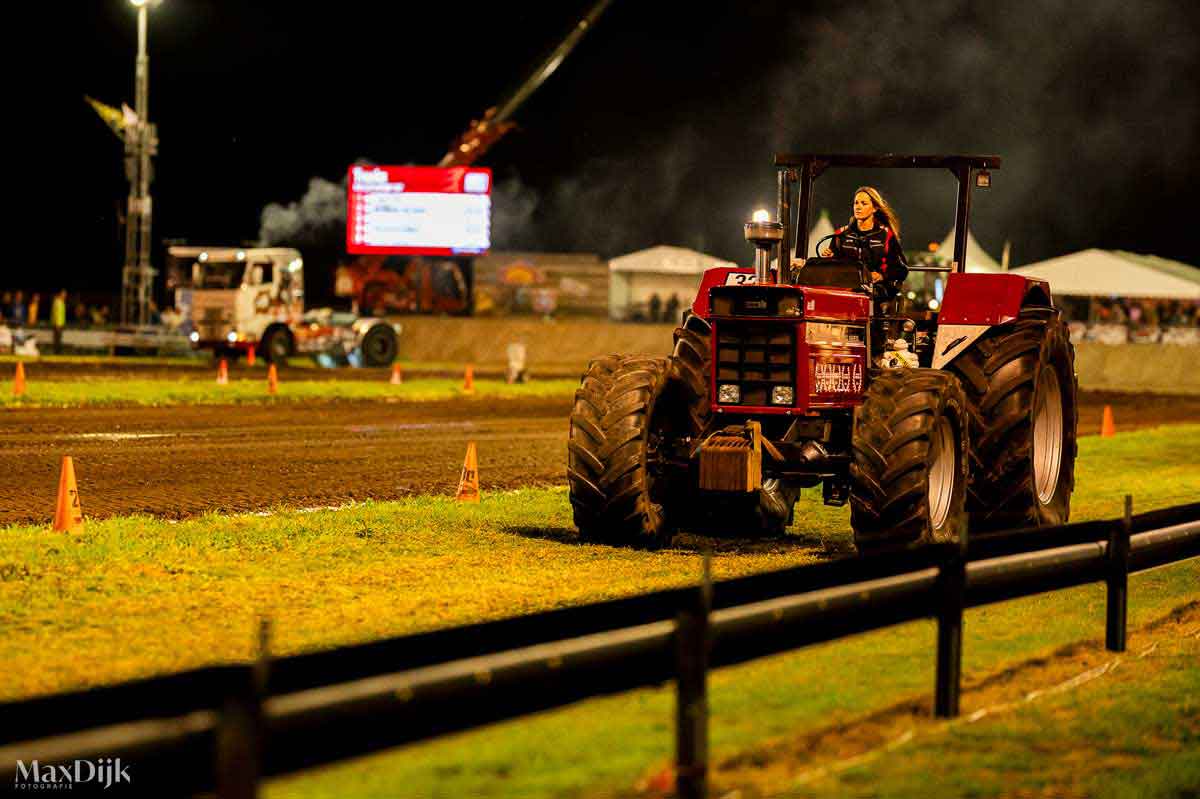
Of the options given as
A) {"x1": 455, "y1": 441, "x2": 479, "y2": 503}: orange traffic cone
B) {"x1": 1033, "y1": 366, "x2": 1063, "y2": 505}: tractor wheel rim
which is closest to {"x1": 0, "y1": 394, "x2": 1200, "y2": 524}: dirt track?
{"x1": 455, "y1": 441, "x2": 479, "y2": 503}: orange traffic cone

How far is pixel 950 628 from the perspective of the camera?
7.68 meters

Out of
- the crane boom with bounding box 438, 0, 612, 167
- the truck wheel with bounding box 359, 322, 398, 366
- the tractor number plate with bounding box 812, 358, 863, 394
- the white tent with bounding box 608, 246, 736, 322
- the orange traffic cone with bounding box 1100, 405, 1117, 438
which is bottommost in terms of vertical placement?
the orange traffic cone with bounding box 1100, 405, 1117, 438

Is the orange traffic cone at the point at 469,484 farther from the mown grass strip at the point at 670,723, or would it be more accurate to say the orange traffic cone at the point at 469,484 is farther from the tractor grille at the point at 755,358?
the mown grass strip at the point at 670,723

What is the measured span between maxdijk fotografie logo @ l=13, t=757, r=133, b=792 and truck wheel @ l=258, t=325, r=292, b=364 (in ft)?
137

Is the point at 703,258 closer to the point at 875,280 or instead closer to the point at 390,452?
the point at 390,452

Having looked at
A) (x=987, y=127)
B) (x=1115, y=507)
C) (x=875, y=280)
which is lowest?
(x=1115, y=507)

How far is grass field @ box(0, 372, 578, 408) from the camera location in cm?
2948

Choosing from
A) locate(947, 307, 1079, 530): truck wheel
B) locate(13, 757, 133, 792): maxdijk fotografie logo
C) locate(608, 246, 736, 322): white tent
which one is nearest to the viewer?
locate(13, 757, 133, 792): maxdijk fotografie logo

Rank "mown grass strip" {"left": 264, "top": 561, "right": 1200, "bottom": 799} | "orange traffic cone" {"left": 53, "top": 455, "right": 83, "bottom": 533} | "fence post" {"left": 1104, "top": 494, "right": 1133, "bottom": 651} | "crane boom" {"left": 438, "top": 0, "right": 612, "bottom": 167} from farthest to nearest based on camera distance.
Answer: "crane boom" {"left": 438, "top": 0, "right": 612, "bottom": 167}
"orange traffic cone" {"left": 53, "top": 455, "right": 83, "bottom": 533}
"fence post" {"left": 1104, "top": 494, "right": 1133, "bottom": 651}
"mown grass strip" {"left": 264, "top": 561, "right": 1200, "bottom": 799}

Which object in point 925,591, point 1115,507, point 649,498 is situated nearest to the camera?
point 925,591

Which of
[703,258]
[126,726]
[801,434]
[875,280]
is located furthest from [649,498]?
[703,258]

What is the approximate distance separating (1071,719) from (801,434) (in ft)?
18.1

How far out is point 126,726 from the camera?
423cm

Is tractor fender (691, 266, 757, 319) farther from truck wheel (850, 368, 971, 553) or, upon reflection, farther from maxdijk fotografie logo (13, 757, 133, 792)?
maxdijk fotografie logo (13, 757, 133, 792)
